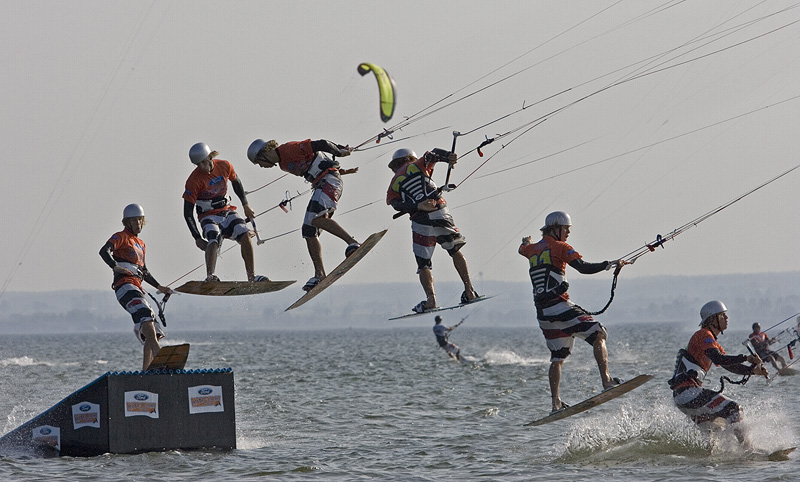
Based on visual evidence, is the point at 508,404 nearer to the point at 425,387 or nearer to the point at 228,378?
the point at 425,387

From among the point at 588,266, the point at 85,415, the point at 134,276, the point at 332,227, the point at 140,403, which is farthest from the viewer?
the point at 332,227

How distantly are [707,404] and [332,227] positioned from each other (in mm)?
5932

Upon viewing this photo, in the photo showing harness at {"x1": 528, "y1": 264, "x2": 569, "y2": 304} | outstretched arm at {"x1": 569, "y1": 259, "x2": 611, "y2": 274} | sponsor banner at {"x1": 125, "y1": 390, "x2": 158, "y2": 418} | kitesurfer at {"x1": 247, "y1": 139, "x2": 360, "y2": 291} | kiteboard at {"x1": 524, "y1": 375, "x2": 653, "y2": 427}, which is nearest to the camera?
outstretched arm at {"x1": 569, "y1": 259, "x2": 611, "y2": 274}

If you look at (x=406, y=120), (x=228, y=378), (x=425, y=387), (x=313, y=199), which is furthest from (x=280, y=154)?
(x=425, y=387)

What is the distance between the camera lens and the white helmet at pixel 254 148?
579 inches

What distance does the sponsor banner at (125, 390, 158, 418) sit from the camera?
13961mm

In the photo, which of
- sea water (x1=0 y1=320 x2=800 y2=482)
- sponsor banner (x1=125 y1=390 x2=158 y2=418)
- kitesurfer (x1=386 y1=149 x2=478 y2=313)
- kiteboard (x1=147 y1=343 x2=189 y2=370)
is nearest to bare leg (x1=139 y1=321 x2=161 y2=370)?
kiteboard (x1=147 y1=343 x2=189 y2=370)

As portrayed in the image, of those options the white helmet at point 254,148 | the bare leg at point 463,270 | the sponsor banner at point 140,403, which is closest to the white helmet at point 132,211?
the white helmet at point 254,148

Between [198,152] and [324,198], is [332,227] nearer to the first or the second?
[324,198]

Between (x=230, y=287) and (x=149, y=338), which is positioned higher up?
(x=230, y=287)

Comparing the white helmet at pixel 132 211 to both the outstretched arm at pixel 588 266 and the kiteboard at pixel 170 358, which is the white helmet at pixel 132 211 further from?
the outstretched arm at pixel 588 266

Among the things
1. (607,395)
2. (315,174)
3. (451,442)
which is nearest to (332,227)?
(315,174)

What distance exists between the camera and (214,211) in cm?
1554

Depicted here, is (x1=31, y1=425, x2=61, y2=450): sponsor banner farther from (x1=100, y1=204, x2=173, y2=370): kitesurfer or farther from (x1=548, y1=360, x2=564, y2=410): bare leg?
(x1=548, y1=360, x2=564, y2=410): bare leg
